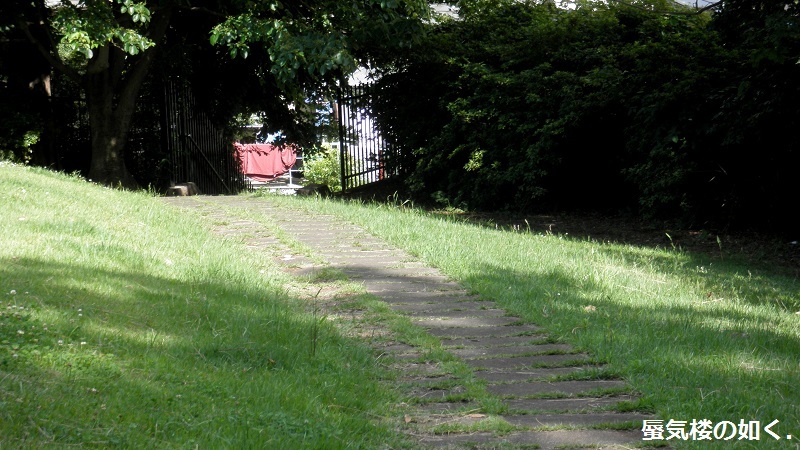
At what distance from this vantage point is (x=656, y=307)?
6.82 metres

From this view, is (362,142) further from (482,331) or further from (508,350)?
(508,350)

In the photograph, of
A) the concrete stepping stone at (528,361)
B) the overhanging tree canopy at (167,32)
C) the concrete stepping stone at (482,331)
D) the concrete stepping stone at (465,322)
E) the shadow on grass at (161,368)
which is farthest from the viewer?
the overhanging tree canopy at (167,32)

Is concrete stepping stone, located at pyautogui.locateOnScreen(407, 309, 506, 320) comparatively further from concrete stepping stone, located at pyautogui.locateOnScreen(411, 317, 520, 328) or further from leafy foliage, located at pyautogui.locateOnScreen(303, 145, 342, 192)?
leafy foliage, located at pyautogui.locateOnScreen(303, 145, 342, 192)

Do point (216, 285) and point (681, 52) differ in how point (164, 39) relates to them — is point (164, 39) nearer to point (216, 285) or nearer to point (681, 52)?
point (681, 52)

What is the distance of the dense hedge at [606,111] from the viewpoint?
11.1 m

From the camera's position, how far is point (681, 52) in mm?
12477

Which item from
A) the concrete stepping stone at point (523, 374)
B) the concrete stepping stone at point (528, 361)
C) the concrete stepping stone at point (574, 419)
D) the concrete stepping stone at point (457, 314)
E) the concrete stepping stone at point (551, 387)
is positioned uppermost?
the concrete stepping stone at point (457, 314)

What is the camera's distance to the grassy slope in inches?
144

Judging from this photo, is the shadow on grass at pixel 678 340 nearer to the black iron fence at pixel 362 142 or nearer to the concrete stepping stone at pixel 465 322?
the concrete stepping stone at pixel 465 322

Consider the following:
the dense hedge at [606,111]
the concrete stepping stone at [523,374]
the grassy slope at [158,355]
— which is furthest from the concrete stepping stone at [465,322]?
the dense hedge at [606,111]

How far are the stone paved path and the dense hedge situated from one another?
4.92 metres

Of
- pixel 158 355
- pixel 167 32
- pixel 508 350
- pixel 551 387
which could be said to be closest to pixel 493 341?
pixel 508 350

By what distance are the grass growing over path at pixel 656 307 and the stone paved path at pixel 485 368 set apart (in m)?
0.21

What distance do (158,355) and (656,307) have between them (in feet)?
13.8
